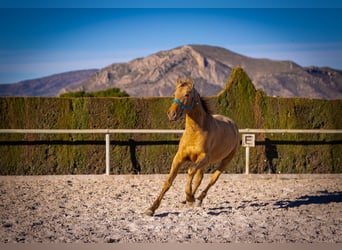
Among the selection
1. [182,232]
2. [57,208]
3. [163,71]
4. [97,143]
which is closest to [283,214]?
[182,232]

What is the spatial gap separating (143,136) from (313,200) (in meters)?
4.54

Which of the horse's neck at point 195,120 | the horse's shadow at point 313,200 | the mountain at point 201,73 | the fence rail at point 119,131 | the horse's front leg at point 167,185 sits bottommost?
the horse's shadow at point 313,200

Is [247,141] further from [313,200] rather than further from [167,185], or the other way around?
[167,185]

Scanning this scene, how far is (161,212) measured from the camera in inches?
239

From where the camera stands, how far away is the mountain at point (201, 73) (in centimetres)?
6069

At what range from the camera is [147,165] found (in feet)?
34.3

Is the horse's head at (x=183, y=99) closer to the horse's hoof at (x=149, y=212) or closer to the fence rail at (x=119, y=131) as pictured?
the horse's hoof at (x=149, y=212)

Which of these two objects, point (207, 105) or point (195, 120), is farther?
point (207, 105)

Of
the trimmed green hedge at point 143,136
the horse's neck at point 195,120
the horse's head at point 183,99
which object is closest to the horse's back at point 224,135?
the horse's neck at point 195,120

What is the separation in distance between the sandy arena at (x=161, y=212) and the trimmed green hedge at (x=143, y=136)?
2.02 feet

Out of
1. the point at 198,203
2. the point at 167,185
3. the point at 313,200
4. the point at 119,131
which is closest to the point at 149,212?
the point at 167,185

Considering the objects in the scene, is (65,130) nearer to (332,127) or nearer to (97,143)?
(97,143)

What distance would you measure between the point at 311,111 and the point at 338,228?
6194mm

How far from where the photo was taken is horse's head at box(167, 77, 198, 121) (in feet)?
18.5
